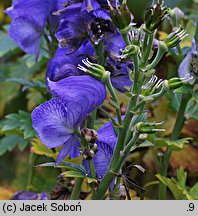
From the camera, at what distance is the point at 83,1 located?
0.69 meters

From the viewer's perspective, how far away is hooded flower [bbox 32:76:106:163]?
0.59 metres

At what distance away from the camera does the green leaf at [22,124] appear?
95 centimetres

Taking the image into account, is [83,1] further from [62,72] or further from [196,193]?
[196,193]

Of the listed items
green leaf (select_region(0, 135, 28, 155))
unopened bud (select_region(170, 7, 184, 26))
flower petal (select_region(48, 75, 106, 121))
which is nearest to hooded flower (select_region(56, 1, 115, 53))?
flower petal (select_region(48, 75, 106, 121))

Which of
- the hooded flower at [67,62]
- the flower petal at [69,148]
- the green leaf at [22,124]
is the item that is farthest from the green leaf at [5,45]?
the flower petal at [69,148]

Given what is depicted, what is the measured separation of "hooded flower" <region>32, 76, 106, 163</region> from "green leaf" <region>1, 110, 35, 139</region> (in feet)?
1.07

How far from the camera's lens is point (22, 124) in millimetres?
1012

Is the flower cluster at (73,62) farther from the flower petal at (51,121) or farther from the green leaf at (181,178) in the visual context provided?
the green leaf at (181,178)

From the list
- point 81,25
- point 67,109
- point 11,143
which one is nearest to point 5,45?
A: point 11,143

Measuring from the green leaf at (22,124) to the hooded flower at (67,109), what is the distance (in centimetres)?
33

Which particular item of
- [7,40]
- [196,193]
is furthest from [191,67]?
[7,40]

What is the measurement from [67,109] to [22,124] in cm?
42

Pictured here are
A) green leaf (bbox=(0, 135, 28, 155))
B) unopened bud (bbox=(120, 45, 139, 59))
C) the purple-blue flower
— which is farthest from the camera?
green leaf (bbox=(0, 135, 28, 155))
